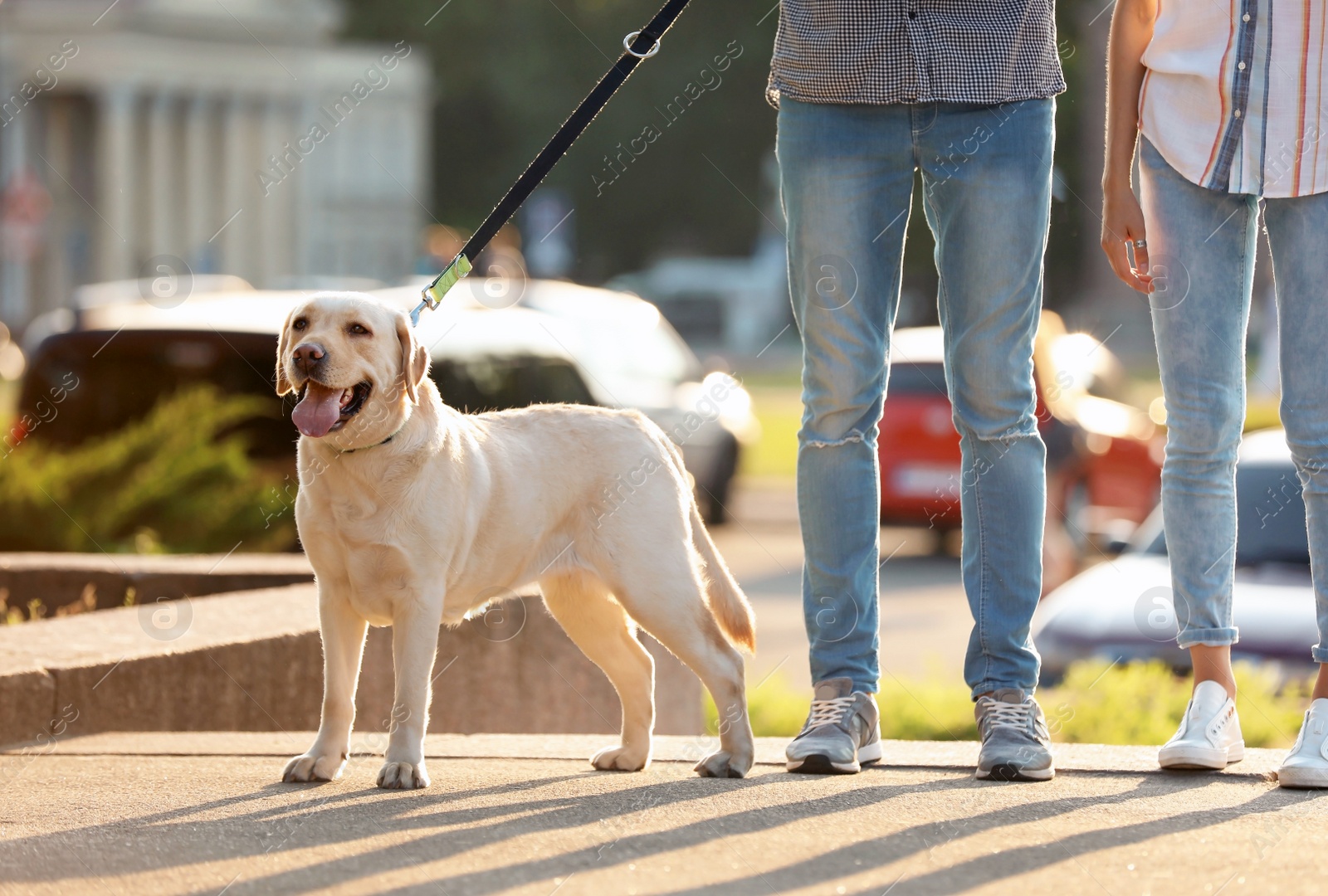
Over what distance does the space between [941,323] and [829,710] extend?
3.15 feet

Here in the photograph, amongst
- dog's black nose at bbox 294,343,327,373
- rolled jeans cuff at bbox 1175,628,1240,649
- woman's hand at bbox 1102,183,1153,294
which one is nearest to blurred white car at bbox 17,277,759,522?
dog's black nose at bbox 294,343,327,373

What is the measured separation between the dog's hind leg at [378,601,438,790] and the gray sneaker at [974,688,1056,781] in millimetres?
1280

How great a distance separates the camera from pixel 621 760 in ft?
14.3

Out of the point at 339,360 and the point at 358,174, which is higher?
the point at 358,174

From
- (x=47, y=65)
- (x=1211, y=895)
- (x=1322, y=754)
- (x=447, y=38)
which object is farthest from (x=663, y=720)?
(x=447, y=38)

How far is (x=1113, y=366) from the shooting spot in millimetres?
17297

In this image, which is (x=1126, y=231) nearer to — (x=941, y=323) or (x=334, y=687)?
(x=941, y=323)

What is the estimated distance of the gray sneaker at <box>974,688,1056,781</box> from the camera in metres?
4.05

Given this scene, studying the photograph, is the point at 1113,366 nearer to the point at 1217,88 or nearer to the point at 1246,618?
the point at 1246,618

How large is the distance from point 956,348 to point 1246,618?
11.4 feet

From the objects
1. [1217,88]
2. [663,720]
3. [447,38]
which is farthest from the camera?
[447,38]

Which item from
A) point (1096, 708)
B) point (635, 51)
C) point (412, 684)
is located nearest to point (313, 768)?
point (412, 684)

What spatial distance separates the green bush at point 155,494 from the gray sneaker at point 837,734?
189 inches

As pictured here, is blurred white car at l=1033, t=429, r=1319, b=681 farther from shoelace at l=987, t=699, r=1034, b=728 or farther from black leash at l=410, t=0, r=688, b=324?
black leash at l=410, t=0, r=688, b=324
